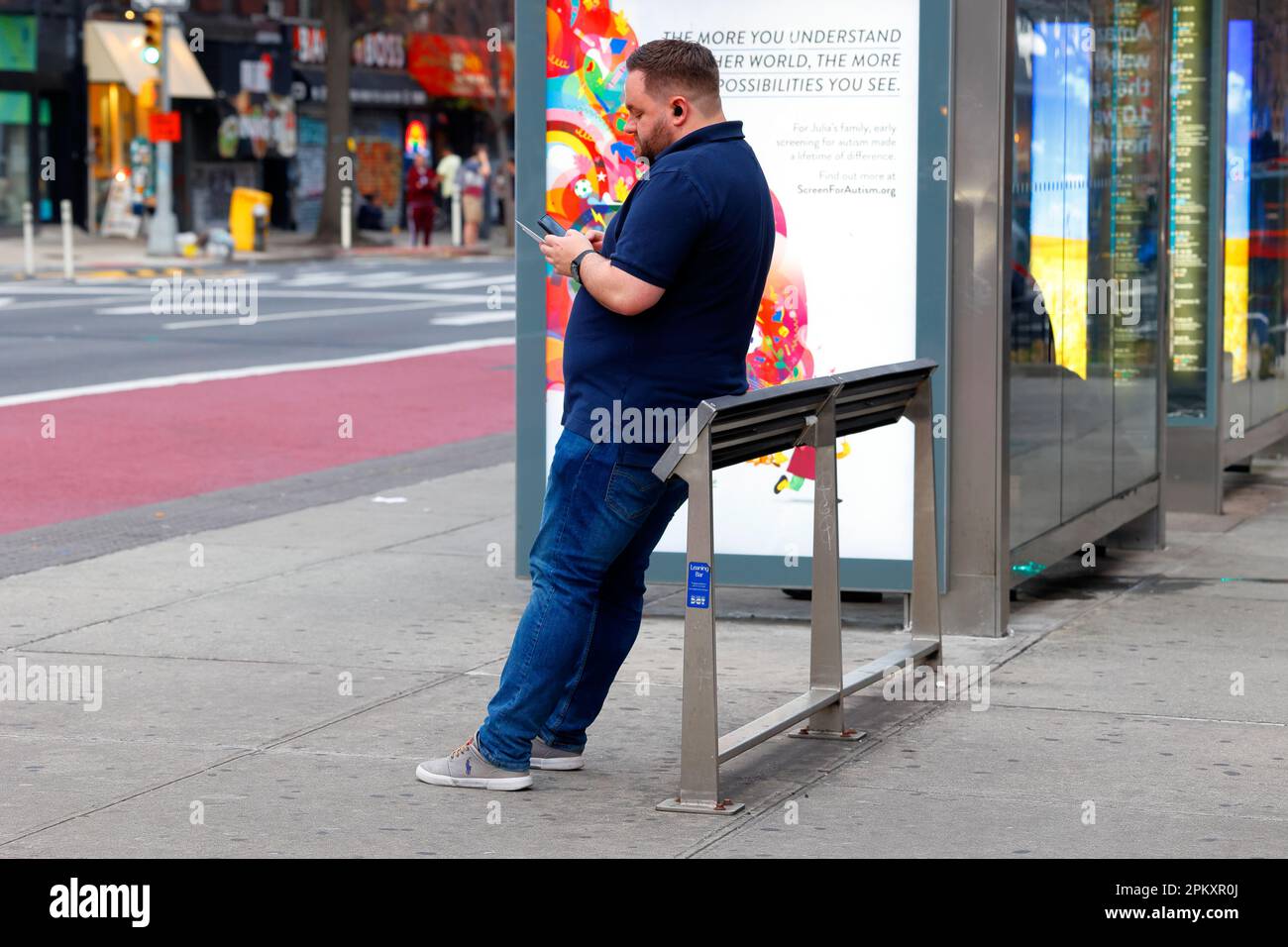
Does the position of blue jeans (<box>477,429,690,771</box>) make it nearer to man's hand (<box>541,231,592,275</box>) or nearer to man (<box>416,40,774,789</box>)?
man (<box>416,40,774,789</box>)

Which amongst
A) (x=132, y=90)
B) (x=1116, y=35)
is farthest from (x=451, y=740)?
(x=132, y=90)

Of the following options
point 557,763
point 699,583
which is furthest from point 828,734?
point 699,583

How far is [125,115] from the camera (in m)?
40.6

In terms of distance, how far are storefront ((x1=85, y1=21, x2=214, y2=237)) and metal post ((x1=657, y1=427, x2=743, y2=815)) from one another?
35.4m

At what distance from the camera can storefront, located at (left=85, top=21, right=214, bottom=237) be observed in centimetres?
3947

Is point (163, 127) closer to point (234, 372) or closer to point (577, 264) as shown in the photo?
point (234, 372)

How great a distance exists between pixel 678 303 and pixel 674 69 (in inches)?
23.1

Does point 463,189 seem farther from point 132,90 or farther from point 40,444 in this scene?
point 40,444

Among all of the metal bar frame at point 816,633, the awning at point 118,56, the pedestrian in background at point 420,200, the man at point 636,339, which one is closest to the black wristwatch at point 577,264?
the man at point 636,339

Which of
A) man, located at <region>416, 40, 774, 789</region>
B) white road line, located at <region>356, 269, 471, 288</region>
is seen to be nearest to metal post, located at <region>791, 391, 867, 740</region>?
man, located at <region>416, 40, 774, 789</region>

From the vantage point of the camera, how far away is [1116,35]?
8633mm
